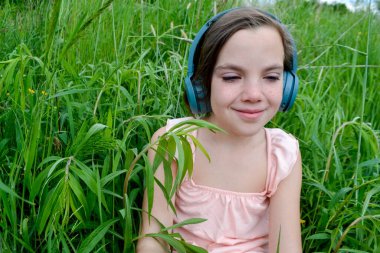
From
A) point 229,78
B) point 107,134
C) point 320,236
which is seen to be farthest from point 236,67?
point 320,236

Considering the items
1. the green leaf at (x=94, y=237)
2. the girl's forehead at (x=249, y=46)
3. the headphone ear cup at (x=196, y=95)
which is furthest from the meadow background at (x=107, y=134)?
the girl's forehead at (x=249, y=46)

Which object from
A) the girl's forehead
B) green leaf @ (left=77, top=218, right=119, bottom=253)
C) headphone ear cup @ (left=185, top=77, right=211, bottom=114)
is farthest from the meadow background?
the girl's forehead

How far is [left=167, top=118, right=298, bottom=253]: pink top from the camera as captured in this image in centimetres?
179

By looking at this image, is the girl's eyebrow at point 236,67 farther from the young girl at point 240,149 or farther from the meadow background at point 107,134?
the meadow background at point 107,134

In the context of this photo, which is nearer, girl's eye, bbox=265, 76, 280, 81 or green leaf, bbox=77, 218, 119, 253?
green leaf, bbox=77, 218, 119, 253

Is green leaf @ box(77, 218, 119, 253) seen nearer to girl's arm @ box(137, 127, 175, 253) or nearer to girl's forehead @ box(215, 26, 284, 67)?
girl's arm @ box(137, 127, 175, 253)

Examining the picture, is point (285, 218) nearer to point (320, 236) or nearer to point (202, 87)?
point (320, 236)

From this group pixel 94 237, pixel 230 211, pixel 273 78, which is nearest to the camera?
pixel 94 237

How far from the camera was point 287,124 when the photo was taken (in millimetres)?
2393

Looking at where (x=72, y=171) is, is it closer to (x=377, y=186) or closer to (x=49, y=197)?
(x=49, y=197)

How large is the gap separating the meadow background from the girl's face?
0.64ft

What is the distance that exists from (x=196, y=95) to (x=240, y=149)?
0.72 ft

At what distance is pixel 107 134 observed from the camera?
5.62 feet

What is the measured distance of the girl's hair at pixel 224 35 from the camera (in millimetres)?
1662
